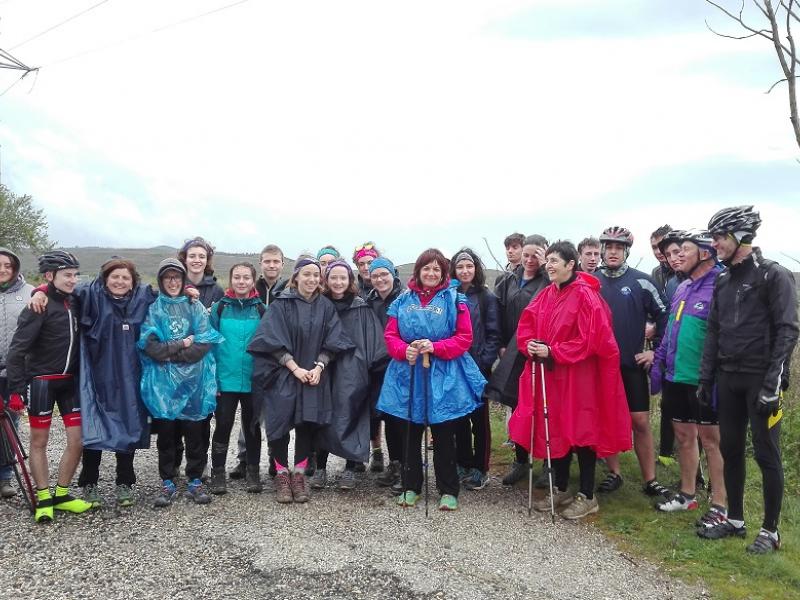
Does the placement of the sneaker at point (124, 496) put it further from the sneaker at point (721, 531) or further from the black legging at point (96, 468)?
the sneaker at point (721, 531)

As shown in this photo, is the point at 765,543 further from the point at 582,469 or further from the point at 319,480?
the point at 319,480

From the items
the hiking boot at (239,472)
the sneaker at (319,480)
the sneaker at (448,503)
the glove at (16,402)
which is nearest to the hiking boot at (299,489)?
the sneaker at (319,480)

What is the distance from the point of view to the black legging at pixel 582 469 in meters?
5.93

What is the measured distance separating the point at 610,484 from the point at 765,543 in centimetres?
176

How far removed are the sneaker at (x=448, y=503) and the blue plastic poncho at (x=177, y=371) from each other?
2.35 meters

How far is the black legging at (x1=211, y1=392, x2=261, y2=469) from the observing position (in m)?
6.45

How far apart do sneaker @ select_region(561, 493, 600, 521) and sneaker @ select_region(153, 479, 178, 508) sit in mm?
3649

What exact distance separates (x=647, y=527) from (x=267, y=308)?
4.02 metres

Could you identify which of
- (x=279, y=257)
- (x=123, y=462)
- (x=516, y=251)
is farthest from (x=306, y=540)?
(x=516, y=251)

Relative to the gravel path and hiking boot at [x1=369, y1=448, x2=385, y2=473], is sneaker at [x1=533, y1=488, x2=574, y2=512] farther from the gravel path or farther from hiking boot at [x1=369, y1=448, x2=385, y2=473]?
hiking boot at [x1=369, y1=448, x2=385, y2=473]

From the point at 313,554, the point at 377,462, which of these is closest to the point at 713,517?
the point at 313,554

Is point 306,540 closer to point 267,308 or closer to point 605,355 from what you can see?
point 267,308

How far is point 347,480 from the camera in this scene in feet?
22.4

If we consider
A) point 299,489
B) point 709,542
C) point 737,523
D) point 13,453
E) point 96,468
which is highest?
point 13,453
